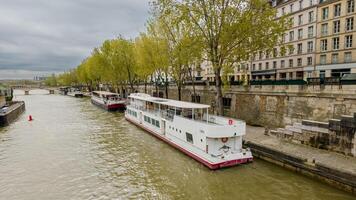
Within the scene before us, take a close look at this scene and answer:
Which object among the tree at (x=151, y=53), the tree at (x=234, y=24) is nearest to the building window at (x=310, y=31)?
Result: the tree at (x=234, y=24)

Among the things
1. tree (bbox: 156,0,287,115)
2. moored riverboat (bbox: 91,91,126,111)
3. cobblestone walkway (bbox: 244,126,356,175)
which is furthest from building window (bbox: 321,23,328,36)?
moored riverboat (bbox: 91,91,126,111)

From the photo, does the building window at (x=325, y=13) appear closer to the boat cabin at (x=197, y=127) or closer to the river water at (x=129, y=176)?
the boat cabin at (x=197, y=127)

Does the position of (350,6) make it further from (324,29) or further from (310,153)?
(310,153)

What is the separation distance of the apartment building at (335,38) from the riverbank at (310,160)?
22728 mm

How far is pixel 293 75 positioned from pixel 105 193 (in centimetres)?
3583

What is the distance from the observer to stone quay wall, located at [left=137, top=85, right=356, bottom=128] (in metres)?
15.2

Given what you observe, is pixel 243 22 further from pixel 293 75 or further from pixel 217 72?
pixel 293 75

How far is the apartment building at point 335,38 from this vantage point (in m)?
29.9

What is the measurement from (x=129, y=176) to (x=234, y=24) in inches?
545

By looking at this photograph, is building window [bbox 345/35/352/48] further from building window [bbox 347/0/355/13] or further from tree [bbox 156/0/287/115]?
tree [bbox 156/0/287/115]

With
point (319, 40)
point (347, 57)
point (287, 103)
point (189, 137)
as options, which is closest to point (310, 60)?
point (319, 40)

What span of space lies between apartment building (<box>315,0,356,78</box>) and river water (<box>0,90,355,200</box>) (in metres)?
25.7

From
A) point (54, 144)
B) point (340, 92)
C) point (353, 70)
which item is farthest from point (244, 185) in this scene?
point (353, 70)

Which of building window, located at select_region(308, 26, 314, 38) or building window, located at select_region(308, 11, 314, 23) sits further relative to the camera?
building window, located at select_region(308, 26, 314, 38)
